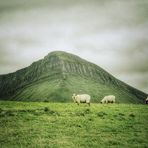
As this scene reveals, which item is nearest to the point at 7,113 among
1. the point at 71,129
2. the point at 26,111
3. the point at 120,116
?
the point at 26,111

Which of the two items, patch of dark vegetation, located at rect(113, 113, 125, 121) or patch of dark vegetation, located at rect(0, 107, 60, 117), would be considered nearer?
patch of dark vegetation, located at rect(113, 113, 125, 121)

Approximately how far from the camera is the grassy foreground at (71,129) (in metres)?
17.6

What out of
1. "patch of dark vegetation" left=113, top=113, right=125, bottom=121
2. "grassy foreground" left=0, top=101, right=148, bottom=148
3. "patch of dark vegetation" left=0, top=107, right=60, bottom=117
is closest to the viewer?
"grassy foreground" left=0, top=101, right=148, bottom=148

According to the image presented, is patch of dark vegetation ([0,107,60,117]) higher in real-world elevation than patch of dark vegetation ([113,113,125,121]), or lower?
higher

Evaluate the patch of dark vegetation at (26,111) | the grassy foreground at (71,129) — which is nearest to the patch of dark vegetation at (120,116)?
the grassy foreground at (71,129)

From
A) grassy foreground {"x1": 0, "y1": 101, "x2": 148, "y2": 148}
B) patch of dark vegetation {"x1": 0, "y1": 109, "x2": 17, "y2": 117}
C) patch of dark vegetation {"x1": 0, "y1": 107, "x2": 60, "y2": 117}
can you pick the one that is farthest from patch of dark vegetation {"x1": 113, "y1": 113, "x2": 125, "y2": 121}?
patch of dark vegetation {"x1": 0, "y1": 109, "x2": 17, "y2": 117}

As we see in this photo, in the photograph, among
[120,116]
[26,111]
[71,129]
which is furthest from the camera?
[26,111]

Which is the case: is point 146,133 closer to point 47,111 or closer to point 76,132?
point 76,132

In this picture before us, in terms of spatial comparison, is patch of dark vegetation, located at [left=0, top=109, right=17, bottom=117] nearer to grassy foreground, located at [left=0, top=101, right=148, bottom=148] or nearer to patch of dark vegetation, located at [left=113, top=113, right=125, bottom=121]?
grassy foreground, located at [left=0, top=101, right=148, bottom=148]

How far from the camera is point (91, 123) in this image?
23.5 metres

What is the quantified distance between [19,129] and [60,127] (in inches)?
138

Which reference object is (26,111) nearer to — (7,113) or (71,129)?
(7,113)

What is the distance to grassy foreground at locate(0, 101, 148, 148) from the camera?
17.6 metres

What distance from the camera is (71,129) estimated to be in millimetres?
21125
